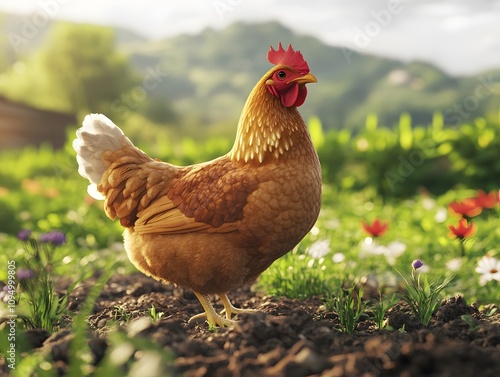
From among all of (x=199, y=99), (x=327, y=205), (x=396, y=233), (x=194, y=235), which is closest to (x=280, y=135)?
(x=194, y=235)

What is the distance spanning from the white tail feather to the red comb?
103cm

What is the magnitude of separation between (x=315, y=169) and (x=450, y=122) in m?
6.00

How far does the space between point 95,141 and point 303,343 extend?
1.88 m

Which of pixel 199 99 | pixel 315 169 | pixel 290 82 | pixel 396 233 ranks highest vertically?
pixel 199 99

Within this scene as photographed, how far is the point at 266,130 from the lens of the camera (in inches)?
121

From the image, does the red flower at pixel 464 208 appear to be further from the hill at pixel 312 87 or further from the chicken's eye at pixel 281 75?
the hill at pixel 312 87

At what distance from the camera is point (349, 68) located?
22.5 metres

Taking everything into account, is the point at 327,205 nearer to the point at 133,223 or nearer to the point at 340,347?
the point at 133,223

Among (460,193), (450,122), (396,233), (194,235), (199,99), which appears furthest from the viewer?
(199,99)

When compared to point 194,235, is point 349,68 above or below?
above

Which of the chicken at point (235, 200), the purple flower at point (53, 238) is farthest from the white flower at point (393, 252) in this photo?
the purple flower at point (53, 238)

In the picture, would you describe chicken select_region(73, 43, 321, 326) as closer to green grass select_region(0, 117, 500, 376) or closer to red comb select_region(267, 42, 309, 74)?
red comb select_region(267, 42, 309, 74)

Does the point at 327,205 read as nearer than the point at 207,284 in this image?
No

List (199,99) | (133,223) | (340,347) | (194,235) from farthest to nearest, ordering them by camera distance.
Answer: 1. (199,99)
2. (133,223)
3. (194,235)
4. (340,347)
